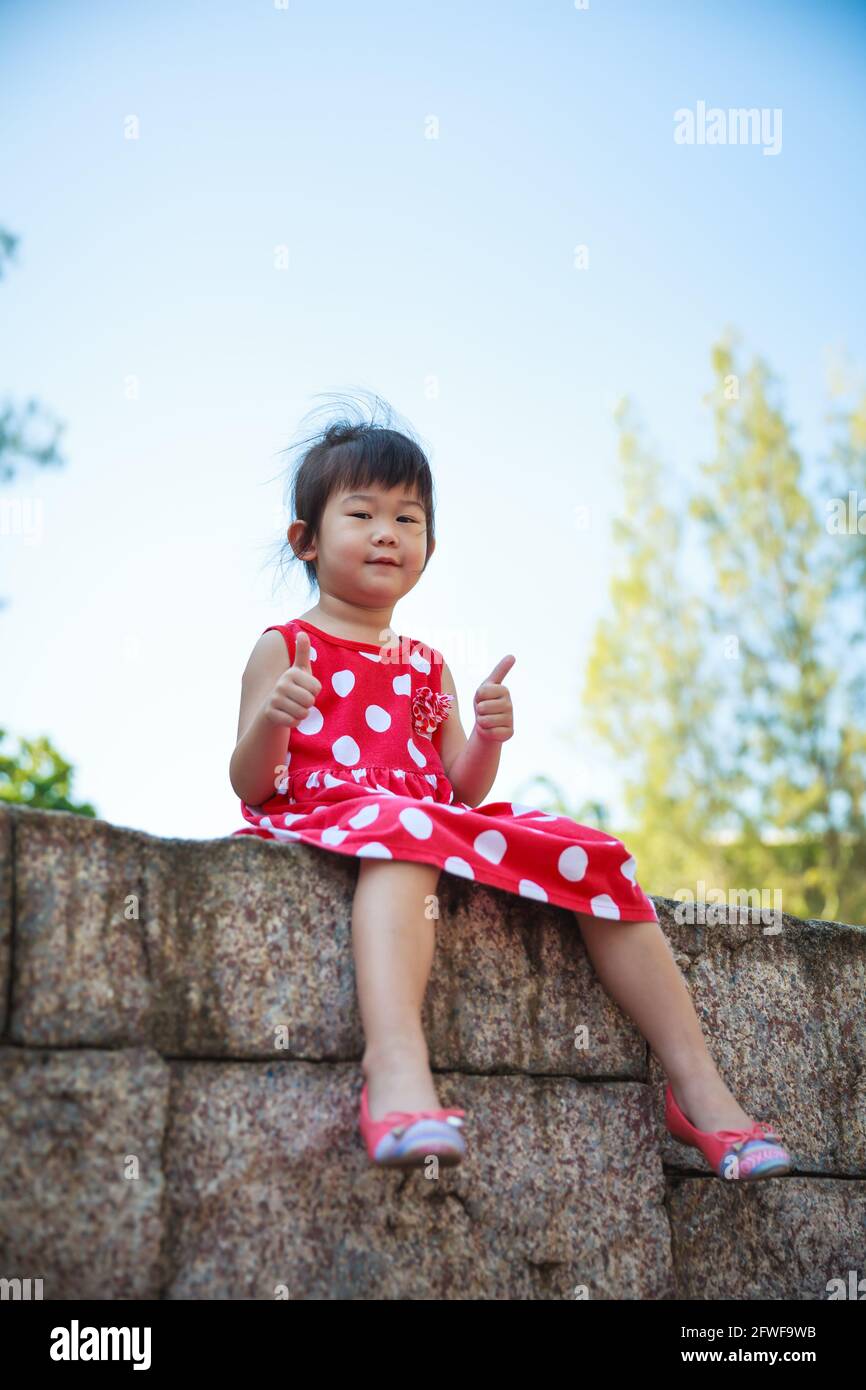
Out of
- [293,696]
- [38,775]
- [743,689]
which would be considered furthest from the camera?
[743,689]

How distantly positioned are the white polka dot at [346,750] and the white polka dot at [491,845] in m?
0.44

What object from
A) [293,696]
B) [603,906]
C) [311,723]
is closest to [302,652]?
[293,696]

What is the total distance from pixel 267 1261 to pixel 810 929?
1.38 meters

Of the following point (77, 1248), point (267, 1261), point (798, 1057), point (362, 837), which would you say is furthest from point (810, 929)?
point (77, 1248)

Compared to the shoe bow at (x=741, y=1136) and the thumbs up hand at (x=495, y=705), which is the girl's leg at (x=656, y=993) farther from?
the thumbs up hand at (x=495, y=705)

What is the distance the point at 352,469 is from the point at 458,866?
1017mm

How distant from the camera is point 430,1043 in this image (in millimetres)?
2143

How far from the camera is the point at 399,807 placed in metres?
2.14

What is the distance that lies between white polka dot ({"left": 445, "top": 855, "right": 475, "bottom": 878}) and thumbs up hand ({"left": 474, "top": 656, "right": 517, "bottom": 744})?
46cm

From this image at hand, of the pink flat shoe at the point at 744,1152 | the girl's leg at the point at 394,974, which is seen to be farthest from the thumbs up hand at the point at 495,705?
the pink flat shoe at the point at 744,1152

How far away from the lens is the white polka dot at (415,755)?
262 centimetres

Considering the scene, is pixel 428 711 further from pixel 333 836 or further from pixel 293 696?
pixel 333 836
